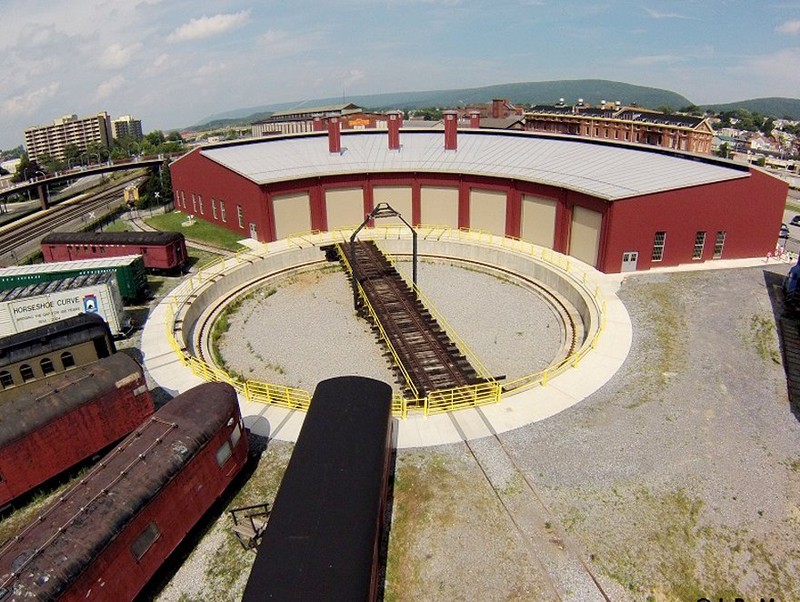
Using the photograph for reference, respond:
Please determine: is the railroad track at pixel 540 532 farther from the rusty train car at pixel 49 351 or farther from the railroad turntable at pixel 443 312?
the rusty train car at pixel 49 351

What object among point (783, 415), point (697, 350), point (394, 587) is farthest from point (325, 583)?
point (697, 350)

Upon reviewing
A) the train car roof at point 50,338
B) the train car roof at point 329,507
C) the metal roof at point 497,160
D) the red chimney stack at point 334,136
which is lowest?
the train car roof at point 329,507

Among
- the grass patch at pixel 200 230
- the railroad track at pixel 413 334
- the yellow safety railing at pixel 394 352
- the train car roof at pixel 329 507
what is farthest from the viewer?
the grass patch at pixel 200 230

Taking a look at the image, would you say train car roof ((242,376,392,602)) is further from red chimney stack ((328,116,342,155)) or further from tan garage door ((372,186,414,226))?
red chimney stack ((328,116,342,155))

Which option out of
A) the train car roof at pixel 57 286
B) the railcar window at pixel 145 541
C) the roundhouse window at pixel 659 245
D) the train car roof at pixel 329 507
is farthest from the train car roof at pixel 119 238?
the roundhouse window at pixel 659 245

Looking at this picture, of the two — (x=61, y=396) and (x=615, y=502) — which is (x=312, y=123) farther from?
(x=615, y=502)

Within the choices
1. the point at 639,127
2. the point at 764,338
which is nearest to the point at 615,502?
the point at 764,338

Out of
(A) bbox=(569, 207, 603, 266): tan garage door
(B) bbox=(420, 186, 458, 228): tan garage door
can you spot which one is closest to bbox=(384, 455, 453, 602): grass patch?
(A) bbox=(569, 207, 603, 266): tan garage door

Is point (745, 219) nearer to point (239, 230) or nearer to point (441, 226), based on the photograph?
point (441, 226)

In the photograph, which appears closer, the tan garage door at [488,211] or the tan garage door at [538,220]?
the tan garage door at [538,220]
